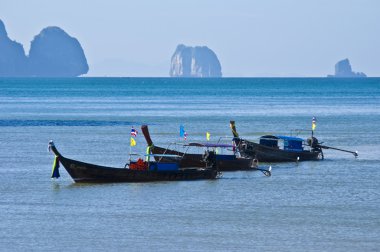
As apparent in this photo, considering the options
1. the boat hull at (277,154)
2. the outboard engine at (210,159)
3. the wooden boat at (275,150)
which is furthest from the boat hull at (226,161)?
the boat hull at (277,154)

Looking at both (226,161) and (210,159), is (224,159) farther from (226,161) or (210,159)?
(210,159)

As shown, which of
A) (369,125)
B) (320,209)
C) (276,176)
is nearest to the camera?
(320,209)

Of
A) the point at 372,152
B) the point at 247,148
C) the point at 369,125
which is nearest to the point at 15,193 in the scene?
the point at 247,148

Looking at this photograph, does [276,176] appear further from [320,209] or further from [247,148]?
[320,209]

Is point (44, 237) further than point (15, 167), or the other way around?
point (15, 167)

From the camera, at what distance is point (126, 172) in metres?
45.2

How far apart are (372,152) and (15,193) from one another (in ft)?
88.3

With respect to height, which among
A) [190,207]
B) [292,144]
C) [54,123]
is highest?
[54,123]

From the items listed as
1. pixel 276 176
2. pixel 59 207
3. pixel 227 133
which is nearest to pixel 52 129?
pixel 227 133

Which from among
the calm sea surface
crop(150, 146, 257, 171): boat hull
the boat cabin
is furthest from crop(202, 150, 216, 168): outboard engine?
the boat cabin

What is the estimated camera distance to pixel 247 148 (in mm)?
55281

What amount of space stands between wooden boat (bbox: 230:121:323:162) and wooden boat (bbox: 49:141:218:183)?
8850 millimetres

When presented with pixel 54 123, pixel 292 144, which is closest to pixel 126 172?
pixel 292 144

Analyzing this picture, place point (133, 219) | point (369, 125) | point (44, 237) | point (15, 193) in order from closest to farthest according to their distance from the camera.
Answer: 1. point (44, 237)
2. point (133, 219)
3. point (15, 193)
4. point (369, 125)
